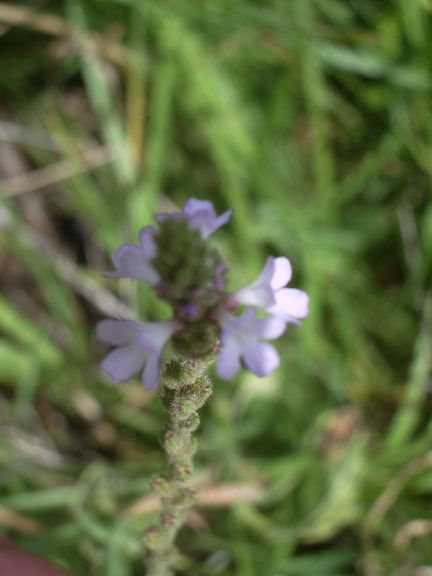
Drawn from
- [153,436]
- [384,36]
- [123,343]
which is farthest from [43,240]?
[123,343]

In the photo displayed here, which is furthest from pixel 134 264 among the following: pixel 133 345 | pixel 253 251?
pixel 253 251

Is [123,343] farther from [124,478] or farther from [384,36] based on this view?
[384,36]

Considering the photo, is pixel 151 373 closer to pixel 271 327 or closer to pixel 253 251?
pixel 271 327

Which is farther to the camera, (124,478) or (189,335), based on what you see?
(124,478)

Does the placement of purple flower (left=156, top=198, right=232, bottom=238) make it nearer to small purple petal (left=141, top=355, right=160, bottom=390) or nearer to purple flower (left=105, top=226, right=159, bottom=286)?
purple flower (left=105, top=226, right=159, bottom=286)

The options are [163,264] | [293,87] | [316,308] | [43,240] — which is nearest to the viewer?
[163,264]
